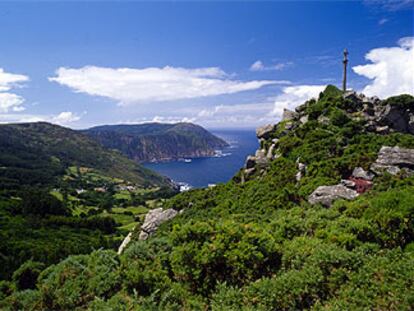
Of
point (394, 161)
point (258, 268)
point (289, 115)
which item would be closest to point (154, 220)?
point (258, 268)

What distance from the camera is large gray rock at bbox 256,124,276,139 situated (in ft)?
137

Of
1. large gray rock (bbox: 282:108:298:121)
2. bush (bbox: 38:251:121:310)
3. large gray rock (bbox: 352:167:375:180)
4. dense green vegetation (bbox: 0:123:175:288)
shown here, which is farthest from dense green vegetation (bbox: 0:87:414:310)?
large gray rock (bbox: 282:108:298:121)

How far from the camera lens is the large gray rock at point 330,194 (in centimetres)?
2025

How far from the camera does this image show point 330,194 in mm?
20797

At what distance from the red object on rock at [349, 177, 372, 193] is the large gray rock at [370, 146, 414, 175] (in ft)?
4.69

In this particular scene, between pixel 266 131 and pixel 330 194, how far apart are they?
22.3 metres

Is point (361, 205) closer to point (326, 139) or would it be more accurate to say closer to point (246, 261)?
point (246, 261)

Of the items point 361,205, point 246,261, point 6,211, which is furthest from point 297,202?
point 6,211

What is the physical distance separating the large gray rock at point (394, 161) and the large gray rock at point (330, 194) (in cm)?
387

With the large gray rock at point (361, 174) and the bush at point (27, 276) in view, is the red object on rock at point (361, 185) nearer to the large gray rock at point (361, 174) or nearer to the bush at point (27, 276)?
the large gray rock at point (361, 174)

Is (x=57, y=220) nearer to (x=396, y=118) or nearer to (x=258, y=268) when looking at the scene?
(x=396, y=118)

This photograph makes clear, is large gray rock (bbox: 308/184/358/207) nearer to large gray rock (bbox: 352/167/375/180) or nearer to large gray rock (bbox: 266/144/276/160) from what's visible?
large gray rock (bbox: 352/167/375/180)

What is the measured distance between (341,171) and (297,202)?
17.2 ft

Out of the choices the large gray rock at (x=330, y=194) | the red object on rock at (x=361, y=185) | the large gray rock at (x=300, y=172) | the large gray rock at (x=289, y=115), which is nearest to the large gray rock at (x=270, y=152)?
the large gray rock at (x=300, y=172)
